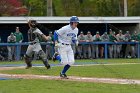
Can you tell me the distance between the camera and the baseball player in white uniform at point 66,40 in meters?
14.8

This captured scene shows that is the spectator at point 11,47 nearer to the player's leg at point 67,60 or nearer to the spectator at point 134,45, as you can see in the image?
the spectator at point 134,45

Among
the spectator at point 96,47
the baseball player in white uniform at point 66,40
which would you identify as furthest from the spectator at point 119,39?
the baseball player in white uniform at point 66,40

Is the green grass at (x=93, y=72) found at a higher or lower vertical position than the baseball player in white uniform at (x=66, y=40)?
lower

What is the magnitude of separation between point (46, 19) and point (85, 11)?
18.8 m

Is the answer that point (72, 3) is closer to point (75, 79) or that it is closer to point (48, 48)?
point (48, 48)

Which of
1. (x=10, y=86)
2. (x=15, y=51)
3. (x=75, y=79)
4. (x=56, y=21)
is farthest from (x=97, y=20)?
(x=10, y=86)

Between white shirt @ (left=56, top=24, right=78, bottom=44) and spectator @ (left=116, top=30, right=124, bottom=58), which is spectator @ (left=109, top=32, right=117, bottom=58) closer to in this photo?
spectator @ (left=116, top=30, right=124, bottom=58)

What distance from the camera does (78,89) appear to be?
11414 millimetres

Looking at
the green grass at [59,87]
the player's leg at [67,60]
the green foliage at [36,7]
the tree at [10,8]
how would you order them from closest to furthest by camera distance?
the green grass at [59,87] < the player's leg at [67,60] < the tree at [10,8] < the green foliage at [36,7]

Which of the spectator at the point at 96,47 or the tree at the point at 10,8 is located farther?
the tree at the point at 10,8

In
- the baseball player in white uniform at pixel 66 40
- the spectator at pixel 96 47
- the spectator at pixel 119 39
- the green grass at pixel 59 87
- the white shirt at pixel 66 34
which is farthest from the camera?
the spectator at pixel 119 39

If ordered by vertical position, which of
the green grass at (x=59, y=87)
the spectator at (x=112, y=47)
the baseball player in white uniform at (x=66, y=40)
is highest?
the baseball player in white uniform at (x=66, y=40)

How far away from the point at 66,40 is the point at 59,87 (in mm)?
3433

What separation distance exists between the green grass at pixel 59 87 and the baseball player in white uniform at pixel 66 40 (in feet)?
5.30
